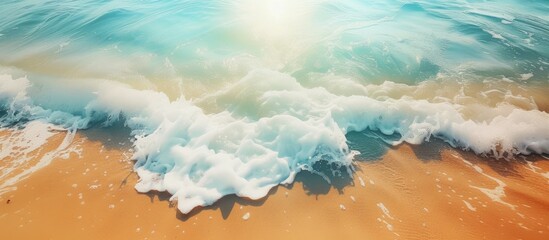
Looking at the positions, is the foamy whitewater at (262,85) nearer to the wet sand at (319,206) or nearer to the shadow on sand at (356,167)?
the shadow on sand at (356,167)

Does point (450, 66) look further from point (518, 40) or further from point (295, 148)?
point (295, 148)

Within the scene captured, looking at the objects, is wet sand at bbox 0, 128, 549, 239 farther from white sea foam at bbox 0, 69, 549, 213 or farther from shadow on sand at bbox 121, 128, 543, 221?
white sea foam at bbox 0, 69, 549, 213

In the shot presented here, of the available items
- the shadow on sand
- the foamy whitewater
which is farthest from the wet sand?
the foamy whitewater

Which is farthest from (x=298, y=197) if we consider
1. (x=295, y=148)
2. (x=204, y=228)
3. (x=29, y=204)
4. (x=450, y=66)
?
(x=450, y=66)

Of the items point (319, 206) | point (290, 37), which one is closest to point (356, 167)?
point (319, 206)

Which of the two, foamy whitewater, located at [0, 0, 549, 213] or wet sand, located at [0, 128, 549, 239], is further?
foamy whitewater, located at [0, 0, 549, 213]

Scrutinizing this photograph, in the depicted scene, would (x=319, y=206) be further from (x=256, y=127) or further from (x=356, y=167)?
(x=256, y=127)

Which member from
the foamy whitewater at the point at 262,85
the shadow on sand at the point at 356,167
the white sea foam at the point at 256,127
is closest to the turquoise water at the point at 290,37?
the foamy whitewater at the point at 262,85
